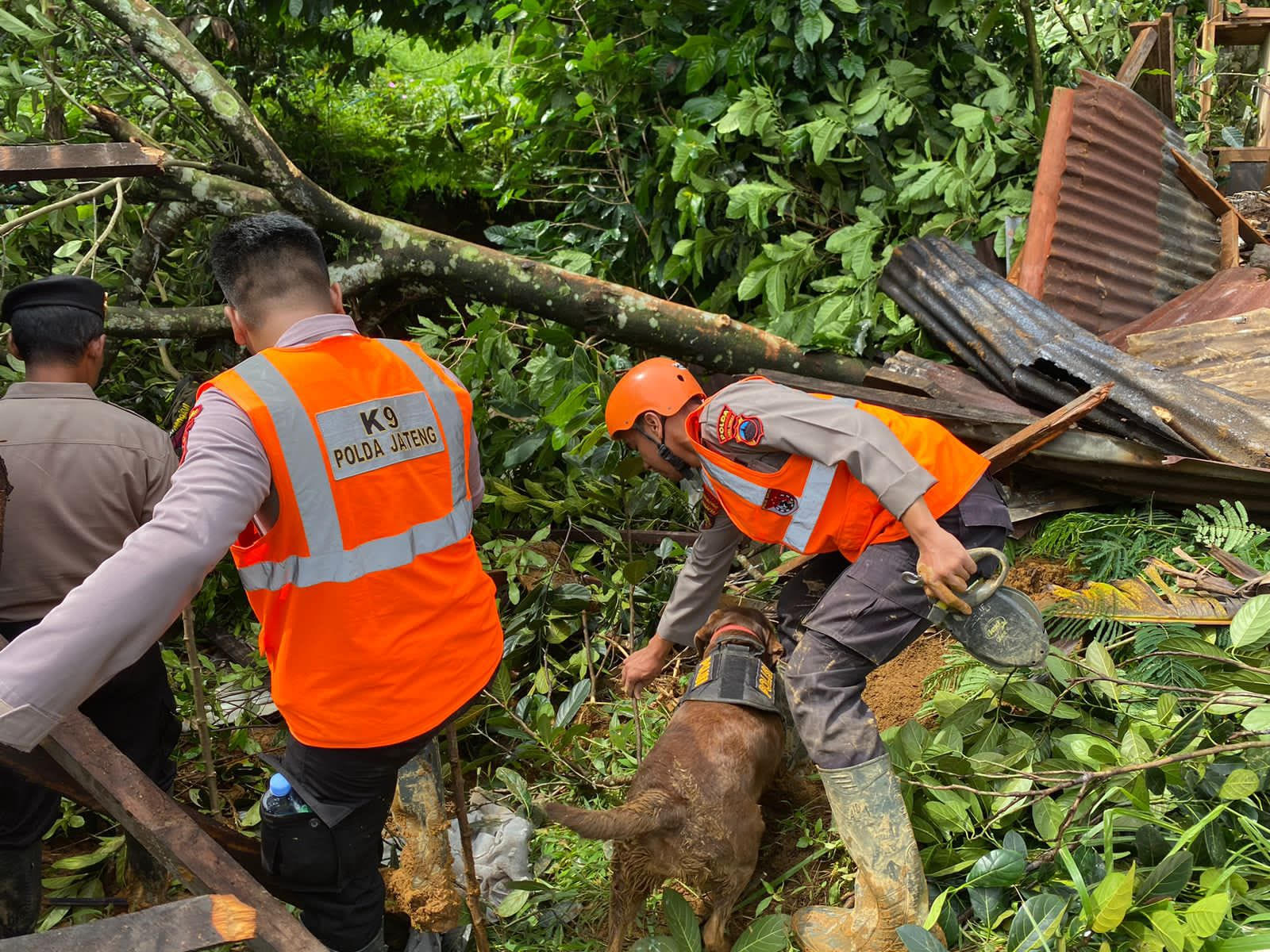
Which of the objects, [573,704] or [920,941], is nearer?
[920,941]

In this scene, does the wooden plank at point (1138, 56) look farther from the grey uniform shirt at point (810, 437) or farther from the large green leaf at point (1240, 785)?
the large green leaf at point (1240, 785)

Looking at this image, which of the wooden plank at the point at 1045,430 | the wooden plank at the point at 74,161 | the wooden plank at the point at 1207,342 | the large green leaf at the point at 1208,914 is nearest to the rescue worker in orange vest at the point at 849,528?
the large green leaf at the point at 1208,914

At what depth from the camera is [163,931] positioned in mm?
1583

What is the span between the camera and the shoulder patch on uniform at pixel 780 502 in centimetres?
284

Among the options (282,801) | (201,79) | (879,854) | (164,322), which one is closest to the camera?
(282,801)

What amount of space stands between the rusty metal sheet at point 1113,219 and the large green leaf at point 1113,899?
10.2 feet

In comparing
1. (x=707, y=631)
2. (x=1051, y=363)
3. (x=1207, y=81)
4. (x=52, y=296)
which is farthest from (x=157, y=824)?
(x=1207, y=81)

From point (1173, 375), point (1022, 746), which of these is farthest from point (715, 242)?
point (1022, 746)

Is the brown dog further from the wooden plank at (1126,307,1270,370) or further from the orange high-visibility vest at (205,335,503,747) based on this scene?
the wooden plank at (1126,307,1270,370)

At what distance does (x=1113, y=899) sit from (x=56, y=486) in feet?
10.00

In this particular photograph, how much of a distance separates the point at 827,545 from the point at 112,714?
2309 millimetres

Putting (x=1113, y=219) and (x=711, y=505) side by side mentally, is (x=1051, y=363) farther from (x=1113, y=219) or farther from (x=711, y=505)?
(x=711, y=505)

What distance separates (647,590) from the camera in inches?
175

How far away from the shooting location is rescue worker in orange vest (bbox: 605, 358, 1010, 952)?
263 centimetres
